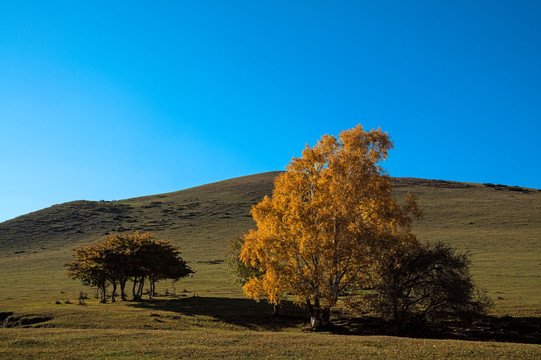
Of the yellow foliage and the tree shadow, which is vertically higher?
the yellow foliage

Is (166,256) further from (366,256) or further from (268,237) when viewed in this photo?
(366,256)

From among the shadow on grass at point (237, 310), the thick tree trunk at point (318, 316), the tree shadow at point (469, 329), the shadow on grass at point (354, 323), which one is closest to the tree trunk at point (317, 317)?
the thick tree trunk at point (318, 316)

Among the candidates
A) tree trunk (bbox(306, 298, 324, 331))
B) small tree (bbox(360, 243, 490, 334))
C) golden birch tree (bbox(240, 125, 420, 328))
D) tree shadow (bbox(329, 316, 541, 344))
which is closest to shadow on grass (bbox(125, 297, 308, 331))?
tree trunk (bbox(306, 298, 324, 331))

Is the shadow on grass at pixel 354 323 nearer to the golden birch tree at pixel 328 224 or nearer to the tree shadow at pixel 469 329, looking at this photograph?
the tree shadow at pixel 469 329

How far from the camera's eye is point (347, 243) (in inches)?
1294

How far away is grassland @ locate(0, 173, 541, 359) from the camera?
21906 millimetres

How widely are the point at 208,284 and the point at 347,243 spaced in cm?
3864

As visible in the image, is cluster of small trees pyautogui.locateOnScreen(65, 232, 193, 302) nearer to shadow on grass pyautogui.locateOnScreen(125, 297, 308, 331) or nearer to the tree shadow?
shadow on grass pyautogui.locateOnScreen(125, 297, 308, 331)

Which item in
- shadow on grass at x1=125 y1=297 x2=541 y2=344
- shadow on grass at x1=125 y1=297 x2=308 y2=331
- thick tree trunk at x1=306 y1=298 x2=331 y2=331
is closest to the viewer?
shadow on grass at x1=125 y1=297 x2=541 y2=344

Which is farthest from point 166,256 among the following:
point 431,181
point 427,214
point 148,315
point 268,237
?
point 431,181

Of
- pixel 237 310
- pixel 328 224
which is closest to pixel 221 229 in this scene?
pixel 237 310

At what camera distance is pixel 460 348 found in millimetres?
21922

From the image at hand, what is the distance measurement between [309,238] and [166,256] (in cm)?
2691

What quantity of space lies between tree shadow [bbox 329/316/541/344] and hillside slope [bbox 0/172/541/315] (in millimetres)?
4256
